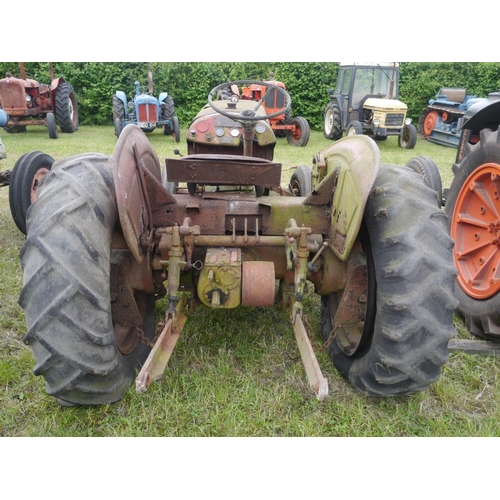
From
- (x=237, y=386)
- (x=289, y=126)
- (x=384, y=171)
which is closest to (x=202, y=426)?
(x=237, y=386)

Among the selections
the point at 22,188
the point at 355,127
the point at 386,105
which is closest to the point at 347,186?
the point at 22,188

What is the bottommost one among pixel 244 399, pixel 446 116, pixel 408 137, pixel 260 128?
pixel 244 399

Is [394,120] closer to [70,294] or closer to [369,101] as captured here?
[369,101]

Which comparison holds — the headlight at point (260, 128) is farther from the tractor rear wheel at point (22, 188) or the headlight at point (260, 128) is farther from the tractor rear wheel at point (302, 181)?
the tractor rear wheel at point (22, 188)

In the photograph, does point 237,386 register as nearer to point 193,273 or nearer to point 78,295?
point 193,273

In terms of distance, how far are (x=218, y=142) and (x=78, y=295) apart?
2184 millimetres

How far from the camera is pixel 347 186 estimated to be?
2418 mm

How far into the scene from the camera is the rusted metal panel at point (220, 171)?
2.52 m

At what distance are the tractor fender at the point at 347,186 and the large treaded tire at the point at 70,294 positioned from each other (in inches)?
47.6

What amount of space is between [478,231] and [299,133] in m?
9.57

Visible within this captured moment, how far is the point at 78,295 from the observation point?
1932 mm

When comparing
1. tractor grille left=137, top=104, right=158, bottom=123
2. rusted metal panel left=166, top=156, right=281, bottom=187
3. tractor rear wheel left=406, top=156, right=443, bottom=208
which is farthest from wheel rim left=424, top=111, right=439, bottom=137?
rusted metal panel left=166, top=156, right=281, bottom=187

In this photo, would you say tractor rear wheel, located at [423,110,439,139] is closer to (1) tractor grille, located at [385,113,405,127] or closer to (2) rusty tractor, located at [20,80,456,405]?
(1) tractor grille, located at [385,113,405,127]

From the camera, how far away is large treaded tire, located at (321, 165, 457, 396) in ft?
6.74
